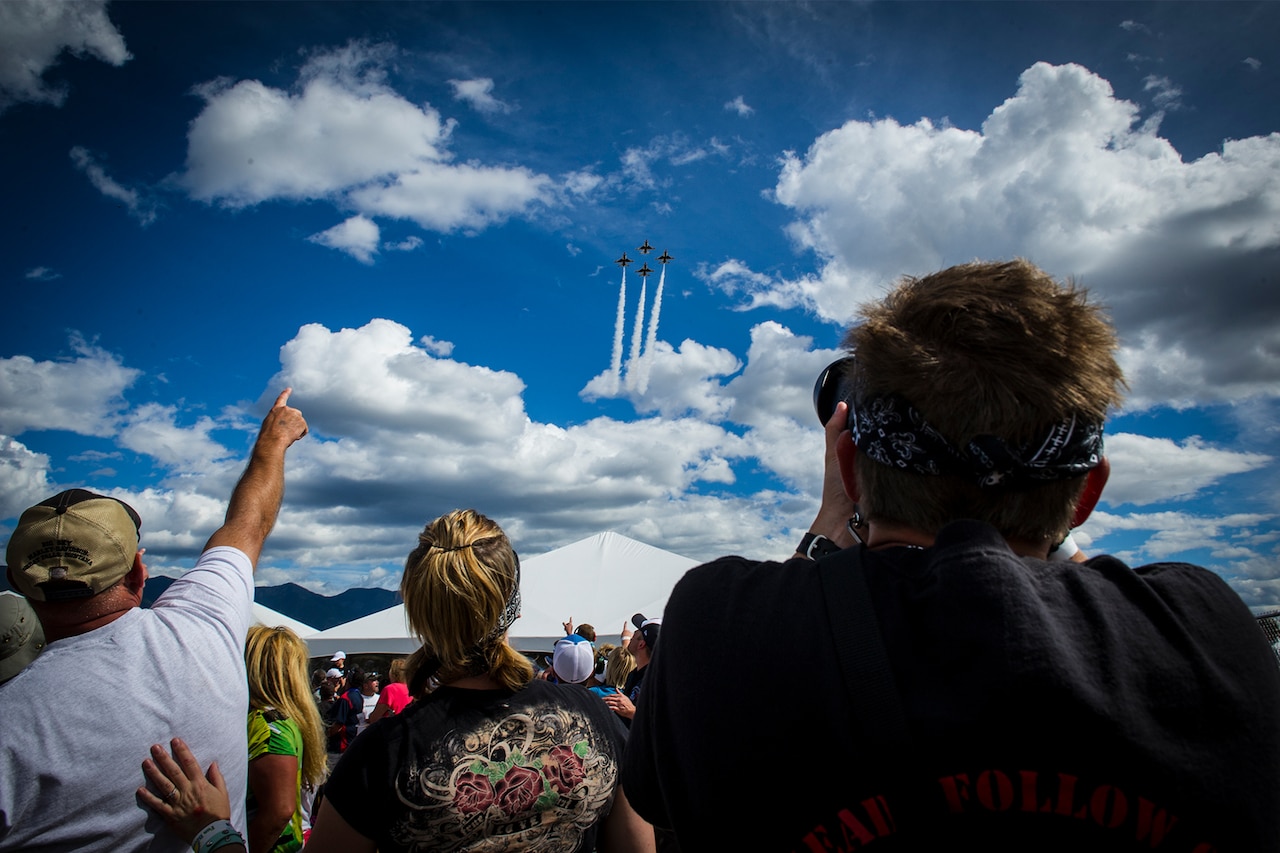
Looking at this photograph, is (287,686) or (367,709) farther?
(367,709)

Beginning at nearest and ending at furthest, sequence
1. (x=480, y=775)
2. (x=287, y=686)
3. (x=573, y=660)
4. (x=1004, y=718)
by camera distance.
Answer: (x=1004, y=718)
(x=480, y=775)
(x=287, y=686)
(x=573, y=660)

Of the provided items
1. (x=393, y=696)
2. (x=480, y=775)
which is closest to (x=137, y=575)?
(x=480, y=775)

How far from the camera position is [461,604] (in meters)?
2.34

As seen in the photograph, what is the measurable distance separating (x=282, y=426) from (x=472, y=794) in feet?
5.20

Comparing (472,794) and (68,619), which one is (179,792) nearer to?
(68,619)

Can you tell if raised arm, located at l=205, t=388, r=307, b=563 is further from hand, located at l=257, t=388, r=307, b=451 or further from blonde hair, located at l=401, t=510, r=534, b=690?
blonde hair, located at l=401, t=510, r=534, b=690

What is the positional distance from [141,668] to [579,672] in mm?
3977

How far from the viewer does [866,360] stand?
132 cm

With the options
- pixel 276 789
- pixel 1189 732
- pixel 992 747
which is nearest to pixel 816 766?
pixel 992 747

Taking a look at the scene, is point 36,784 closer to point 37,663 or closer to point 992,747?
point 37,663

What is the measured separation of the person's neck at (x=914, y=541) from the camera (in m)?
1.24

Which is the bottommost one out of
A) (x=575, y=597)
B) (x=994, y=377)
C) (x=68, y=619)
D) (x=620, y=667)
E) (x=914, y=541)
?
(x=575, y=597)

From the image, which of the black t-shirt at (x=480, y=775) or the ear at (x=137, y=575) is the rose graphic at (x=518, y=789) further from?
the ear at (x=137, y=575)

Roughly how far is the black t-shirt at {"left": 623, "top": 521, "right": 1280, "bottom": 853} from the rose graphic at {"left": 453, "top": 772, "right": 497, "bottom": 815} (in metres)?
1.24
